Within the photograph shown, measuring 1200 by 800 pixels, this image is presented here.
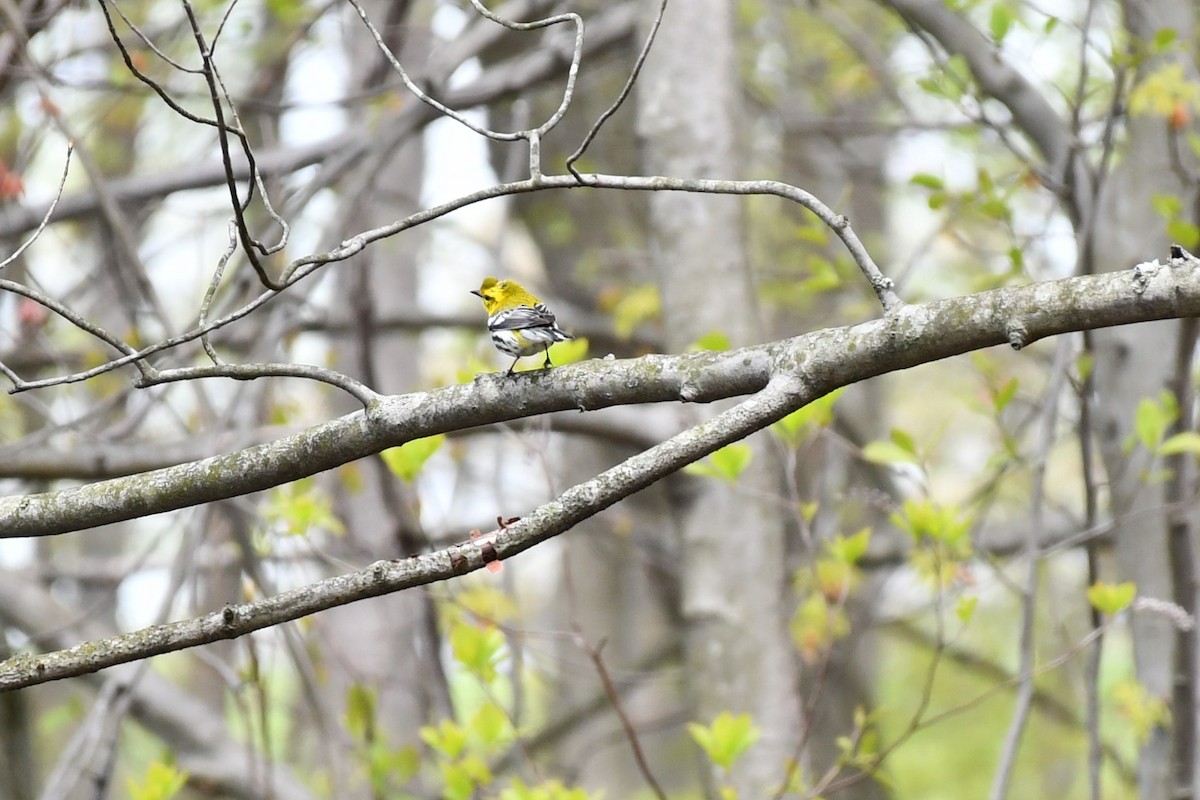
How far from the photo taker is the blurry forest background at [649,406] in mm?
3965

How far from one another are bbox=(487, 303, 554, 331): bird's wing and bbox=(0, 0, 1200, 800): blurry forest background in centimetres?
41

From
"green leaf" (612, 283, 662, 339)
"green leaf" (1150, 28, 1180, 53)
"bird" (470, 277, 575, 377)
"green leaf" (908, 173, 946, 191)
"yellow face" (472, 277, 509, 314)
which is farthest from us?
"green leaf" (612, 283, 662, 339)

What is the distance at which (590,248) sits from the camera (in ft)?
30.2

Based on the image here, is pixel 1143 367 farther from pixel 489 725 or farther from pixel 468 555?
pixel 468 555

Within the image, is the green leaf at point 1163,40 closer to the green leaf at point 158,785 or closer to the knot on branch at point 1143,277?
the knot on branch at point 1143,277

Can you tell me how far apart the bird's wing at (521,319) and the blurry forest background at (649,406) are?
406 millimetres

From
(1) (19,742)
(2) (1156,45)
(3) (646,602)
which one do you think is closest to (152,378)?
(2) (1156,45)

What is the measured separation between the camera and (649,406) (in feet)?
18.0

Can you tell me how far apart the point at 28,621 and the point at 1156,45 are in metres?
5.22

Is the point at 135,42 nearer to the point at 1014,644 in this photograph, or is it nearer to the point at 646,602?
the point at 646,602

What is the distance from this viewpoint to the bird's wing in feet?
9.74

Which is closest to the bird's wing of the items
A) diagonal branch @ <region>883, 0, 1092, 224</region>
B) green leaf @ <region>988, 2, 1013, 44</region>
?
green leaf @ <region>988, 2, 1013, 44</region>

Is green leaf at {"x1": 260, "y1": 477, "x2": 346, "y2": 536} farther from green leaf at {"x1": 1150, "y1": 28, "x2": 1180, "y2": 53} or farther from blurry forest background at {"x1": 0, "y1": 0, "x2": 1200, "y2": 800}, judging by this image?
green leaf at {"x1": 1150, "y1": 28, "x2": 1180, "y2": 53}

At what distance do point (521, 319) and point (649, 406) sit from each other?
8.30 ft
